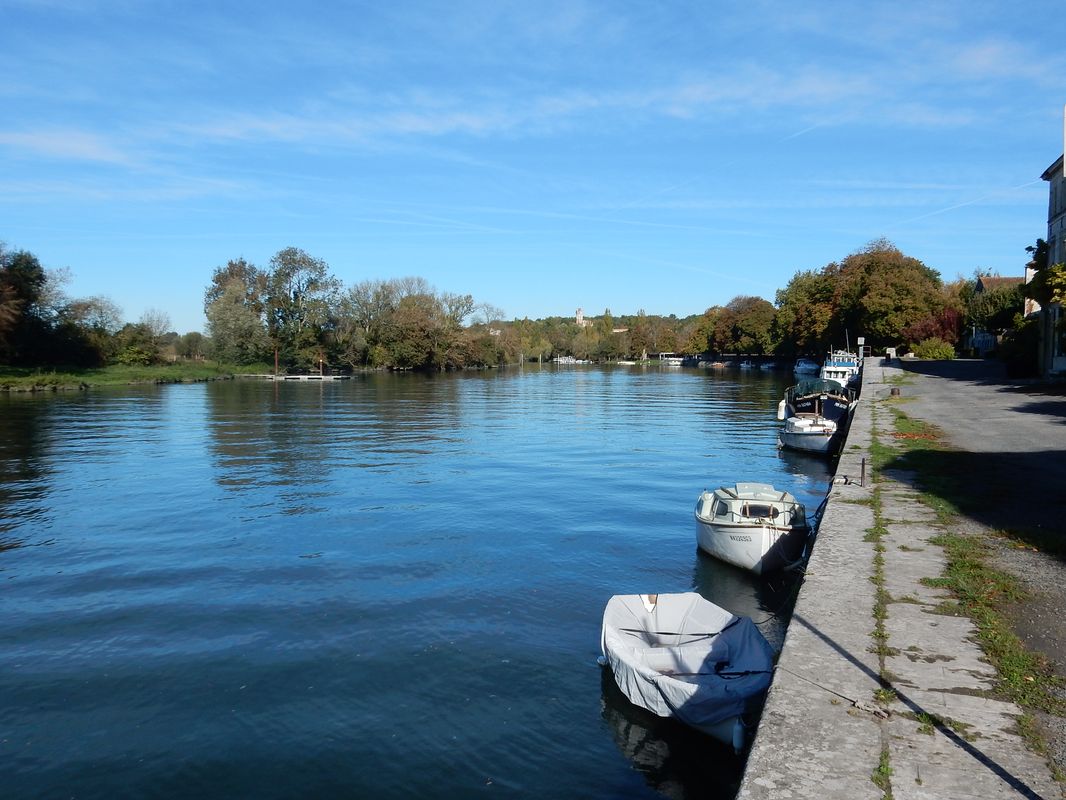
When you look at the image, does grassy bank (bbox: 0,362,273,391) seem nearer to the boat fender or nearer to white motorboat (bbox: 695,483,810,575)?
white motorboat (bbox: 695,483,810,575)

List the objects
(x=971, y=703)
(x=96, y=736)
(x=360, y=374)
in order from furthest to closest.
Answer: (x=360, y=374)
(x=96, y=736)
(x=971, y=703)

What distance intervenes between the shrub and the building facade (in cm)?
3023

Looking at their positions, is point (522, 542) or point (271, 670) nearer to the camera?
point (271, 670)

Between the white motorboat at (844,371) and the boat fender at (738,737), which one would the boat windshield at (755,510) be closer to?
the boat fender at (738,737)

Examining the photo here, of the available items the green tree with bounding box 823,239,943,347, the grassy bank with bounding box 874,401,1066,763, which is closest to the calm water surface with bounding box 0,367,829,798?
the grassy bank with bounding box 874,401,1066,763

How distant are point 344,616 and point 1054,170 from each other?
48.8 metres

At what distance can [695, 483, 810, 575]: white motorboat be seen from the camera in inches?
605

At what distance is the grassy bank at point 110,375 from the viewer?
69.6 meters

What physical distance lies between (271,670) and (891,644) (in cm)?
826

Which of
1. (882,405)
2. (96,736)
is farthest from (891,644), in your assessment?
(882,405)

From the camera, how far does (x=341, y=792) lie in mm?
8305

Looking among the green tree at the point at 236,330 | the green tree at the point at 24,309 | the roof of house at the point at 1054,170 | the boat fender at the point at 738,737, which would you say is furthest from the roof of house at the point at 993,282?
the green tree at the point at 24,309

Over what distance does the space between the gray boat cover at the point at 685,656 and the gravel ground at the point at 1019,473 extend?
2.91 metres

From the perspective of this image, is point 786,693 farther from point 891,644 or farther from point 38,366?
point 38,366
